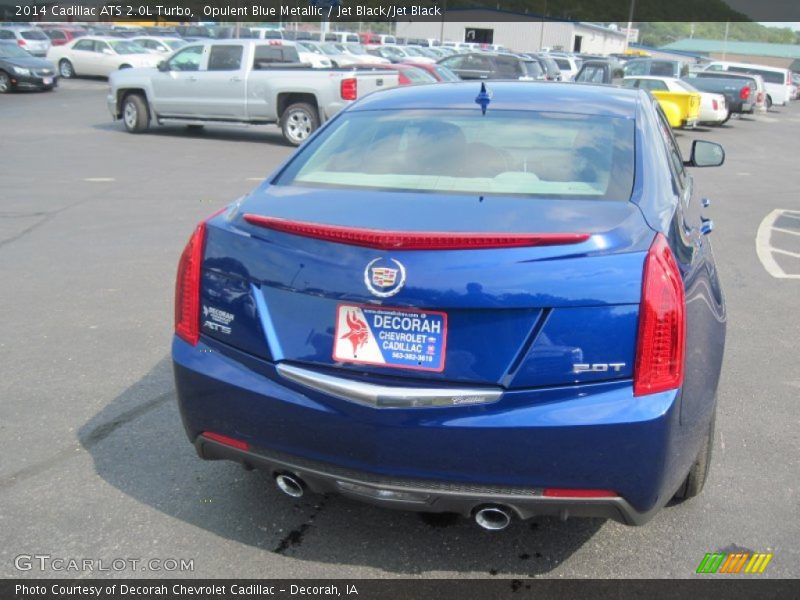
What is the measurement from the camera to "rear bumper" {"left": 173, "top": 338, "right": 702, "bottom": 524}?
2.74 meters

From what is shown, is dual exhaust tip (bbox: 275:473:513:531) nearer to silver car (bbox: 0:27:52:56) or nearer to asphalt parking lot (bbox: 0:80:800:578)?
asphalt parking lot (bbox: 0:80:800:578)

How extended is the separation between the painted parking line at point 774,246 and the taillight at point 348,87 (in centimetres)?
753

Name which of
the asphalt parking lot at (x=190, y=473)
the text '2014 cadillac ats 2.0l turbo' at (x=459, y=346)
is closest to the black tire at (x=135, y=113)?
the asphalt parking lot at (x=190, y=473)

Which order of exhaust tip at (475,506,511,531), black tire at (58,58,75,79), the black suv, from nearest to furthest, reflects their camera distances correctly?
exhaust tip at (475,506,511,531), the black suv, black tire at (58,58,75,79)

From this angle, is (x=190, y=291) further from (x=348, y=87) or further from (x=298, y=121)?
(x=298, y=121)

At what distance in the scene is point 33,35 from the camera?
38.1 m

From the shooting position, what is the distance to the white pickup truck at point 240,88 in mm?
16031

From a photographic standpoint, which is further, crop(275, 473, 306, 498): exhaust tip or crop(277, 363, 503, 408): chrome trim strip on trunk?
crop(275, 473, 306, 498): exhaust tip

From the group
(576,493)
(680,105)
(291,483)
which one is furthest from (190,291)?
(680,105)

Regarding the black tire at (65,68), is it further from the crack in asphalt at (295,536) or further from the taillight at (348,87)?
the crack in asphalt at (295,536)

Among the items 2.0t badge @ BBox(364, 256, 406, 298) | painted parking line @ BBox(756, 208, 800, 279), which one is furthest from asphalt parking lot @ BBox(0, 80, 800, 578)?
2.0t badge @ BBox(364, 256, 406, 298)

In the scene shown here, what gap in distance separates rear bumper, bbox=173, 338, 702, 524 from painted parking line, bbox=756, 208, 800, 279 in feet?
17.7

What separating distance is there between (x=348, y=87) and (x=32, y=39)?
90.7 ft
